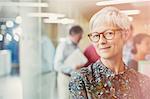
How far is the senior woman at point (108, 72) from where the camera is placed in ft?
3.51

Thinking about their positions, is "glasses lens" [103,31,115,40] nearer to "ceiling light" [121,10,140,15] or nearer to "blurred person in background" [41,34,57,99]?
"ceiling light" [121,10,140,15]

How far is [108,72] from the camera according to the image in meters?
1.09

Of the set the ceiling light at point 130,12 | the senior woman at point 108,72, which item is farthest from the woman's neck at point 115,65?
the ceiling light at point 130,12

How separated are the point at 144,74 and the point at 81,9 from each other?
41 centimetres

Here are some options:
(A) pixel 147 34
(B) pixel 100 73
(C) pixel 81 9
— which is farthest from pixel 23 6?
(A) pixel 147 34

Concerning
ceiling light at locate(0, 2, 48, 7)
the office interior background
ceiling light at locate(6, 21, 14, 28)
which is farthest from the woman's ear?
ceiling light at locate(6, 21, 14, 28)

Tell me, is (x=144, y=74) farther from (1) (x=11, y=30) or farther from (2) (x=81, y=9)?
(1) (x=11, y=30)

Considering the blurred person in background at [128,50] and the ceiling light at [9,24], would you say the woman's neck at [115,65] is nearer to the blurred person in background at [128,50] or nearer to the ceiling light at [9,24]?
the blurred person in background at [128,50]

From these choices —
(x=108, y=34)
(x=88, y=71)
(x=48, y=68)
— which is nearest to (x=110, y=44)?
(x=108, y=34)

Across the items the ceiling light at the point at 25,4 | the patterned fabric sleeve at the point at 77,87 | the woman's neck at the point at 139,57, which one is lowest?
the patterned fabric sleeve at the point at 77,87

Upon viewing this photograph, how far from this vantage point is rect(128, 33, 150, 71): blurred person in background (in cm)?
105

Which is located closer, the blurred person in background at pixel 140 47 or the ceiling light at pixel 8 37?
the blurred person in background at pixel 140 47

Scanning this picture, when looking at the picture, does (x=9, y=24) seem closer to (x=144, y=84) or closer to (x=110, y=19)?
(x=110, y=19)

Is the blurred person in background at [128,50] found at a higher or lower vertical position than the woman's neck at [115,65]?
higher
